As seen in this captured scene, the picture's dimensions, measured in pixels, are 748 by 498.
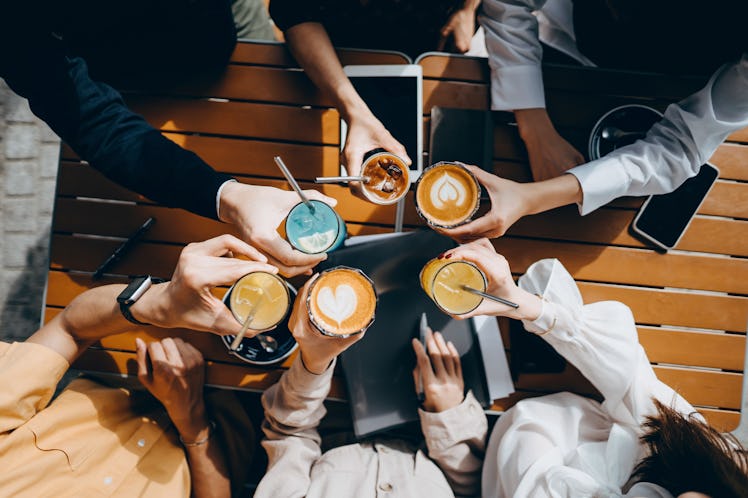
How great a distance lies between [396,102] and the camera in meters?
2.02

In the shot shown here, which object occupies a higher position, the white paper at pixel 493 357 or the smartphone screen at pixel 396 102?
the smartphone screen at pixel 396 102

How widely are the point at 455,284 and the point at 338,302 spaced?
17.5 inches

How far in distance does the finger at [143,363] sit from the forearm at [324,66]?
137cm

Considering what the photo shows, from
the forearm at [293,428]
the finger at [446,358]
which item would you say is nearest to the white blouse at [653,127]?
the finger at [446,358]

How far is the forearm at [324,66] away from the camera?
6.13 feet

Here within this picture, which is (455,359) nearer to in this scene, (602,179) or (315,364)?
(315,364)

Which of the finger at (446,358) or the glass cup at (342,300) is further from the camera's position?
the finger at (446,358)

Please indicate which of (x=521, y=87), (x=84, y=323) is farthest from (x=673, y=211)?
(x=84, y=323)

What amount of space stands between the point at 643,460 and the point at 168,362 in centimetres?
199

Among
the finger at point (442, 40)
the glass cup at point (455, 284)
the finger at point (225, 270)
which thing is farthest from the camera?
the finger at point (442, 40)

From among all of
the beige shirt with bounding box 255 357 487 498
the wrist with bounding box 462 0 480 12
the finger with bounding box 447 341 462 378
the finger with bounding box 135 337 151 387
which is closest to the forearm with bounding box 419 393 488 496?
the beige shirt with bounding box 255 357 487 498

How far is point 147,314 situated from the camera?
169 cm

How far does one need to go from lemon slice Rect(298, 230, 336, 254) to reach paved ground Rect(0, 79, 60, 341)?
9.11 feet

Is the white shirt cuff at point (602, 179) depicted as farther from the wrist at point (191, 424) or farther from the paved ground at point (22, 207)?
the paved ground at point (22, 207)
